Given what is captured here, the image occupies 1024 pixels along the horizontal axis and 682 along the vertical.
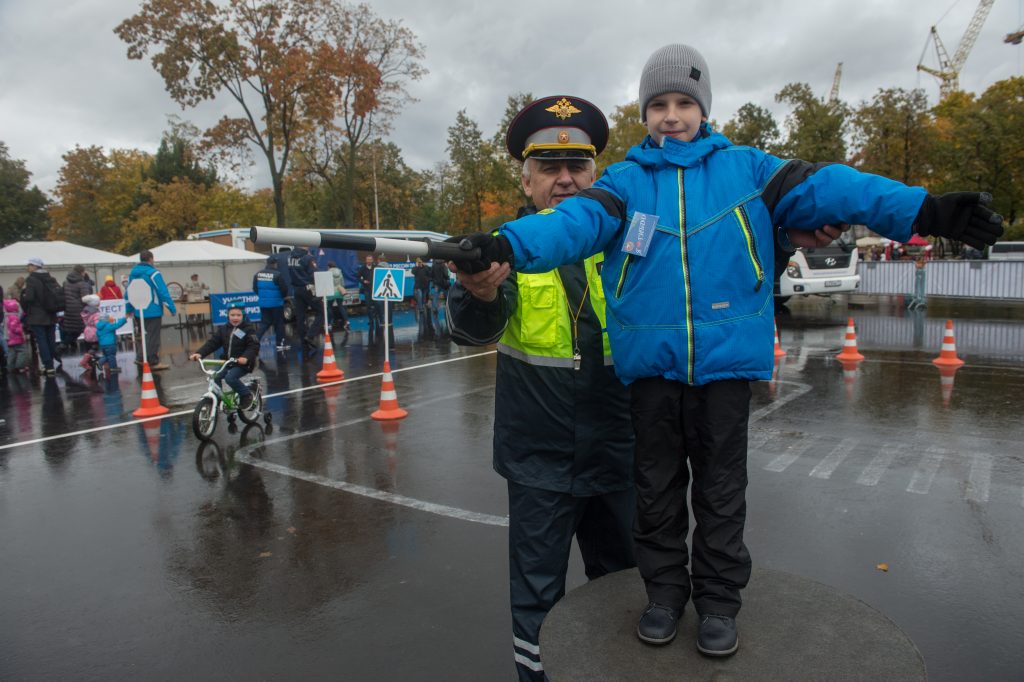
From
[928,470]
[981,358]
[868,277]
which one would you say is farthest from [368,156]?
[928,470]

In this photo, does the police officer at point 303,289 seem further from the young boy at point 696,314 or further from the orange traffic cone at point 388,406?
the young boy at point 696,314

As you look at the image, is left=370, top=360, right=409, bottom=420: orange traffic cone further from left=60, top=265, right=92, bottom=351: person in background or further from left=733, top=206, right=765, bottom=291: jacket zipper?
left=60, top=265, right=92, bottom=351: person in background

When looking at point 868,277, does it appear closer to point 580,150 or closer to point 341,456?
point 341,456

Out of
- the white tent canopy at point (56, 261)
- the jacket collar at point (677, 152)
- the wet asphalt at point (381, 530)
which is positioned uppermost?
the white tent canopy at point (56, 261)

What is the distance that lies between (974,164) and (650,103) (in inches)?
1327

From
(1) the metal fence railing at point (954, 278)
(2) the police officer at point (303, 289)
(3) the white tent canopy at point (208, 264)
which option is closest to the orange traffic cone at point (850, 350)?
(2) the police officer at point (303, 289)

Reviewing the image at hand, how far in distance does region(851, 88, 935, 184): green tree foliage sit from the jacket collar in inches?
1306

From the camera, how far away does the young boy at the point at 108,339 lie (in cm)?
1311

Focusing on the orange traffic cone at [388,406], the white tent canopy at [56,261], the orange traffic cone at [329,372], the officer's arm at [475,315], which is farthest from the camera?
the white tent canopy at [56,261]

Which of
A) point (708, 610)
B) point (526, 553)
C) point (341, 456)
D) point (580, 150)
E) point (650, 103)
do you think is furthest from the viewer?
point (341, 456)

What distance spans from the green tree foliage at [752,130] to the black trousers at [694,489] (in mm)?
34849

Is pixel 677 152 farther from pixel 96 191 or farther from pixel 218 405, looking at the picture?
pixel 96 191

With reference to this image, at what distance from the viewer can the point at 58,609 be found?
13.4ft

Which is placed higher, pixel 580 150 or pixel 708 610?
pixel 580 150
